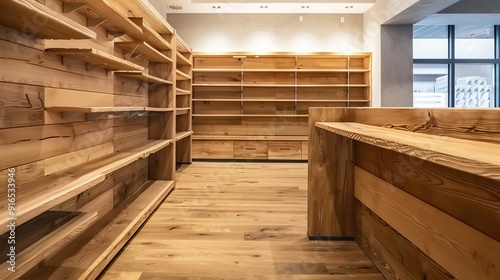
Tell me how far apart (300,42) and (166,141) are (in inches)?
144

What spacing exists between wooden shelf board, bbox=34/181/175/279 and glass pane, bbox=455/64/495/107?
683 cm

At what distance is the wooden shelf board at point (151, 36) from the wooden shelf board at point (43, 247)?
1666mm

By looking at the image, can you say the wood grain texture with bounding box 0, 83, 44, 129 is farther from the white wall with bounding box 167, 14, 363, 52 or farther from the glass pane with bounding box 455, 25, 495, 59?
the glass pane with bounding box 455, 25, 495, 59

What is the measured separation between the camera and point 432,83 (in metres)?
7.07

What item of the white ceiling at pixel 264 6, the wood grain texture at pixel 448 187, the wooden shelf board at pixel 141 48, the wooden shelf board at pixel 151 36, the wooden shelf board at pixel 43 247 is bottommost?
the wooden shelf board at pixel 43 247

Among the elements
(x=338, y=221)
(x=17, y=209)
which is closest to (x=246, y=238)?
(x=338, y=221)

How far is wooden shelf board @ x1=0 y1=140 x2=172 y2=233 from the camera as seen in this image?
112 cm

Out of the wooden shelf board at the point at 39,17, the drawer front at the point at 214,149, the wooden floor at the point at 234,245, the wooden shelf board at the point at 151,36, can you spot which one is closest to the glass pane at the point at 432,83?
the drawer front at the point at 214,149

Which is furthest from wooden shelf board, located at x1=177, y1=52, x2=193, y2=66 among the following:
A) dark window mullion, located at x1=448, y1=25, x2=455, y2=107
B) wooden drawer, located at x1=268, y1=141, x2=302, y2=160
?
dark window mullion, located at x1=448, y1=25, x2=455, y2=107

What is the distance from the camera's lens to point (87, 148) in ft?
7.36

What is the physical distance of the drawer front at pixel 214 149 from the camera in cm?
580

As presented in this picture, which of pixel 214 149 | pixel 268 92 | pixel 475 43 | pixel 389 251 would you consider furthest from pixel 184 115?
pixel 475 43

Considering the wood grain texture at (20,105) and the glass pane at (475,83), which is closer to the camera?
the wood grain texture at (20,105)

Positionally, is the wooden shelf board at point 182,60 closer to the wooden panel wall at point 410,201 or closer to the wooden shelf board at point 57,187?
the wooden shelf board at point 57,187
